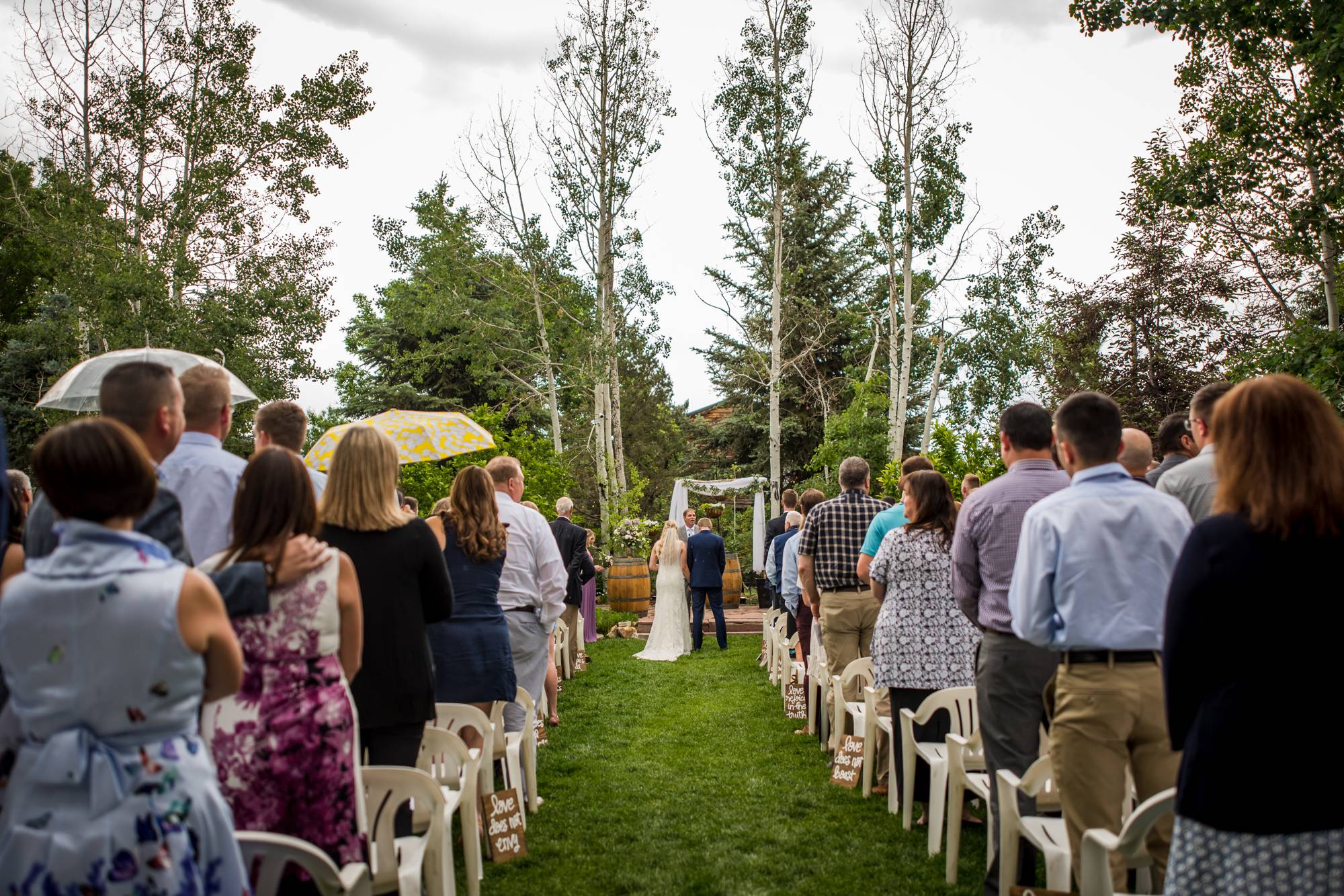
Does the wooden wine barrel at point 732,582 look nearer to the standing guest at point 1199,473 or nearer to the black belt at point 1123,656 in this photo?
the standing guest at point 1199,473

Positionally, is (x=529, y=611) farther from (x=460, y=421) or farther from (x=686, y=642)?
(x=686, y=642)

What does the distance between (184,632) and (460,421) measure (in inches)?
227

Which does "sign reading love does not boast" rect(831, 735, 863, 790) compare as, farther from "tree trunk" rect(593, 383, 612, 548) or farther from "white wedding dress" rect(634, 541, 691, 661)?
"tree trunk" rect(593, 383, 612, 548)

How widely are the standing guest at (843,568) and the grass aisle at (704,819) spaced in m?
0.97

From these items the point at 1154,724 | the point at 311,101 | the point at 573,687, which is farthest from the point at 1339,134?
the point at 311,101

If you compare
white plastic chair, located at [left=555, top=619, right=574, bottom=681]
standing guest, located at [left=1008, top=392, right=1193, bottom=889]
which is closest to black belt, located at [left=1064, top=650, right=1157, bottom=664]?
standing guest, located at [left=1008, top=392, right=1193, bottom=889]

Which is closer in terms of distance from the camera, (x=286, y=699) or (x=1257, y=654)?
(x=1257, y=654)

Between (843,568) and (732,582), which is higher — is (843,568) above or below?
above

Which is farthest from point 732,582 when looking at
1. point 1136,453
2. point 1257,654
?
point 1257,654

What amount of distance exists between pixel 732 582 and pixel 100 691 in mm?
17534

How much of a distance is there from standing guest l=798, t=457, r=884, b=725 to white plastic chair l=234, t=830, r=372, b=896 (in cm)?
453

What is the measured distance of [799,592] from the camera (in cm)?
902

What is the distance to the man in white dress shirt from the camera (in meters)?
6.00

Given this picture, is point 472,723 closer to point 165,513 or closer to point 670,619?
point 165,513
